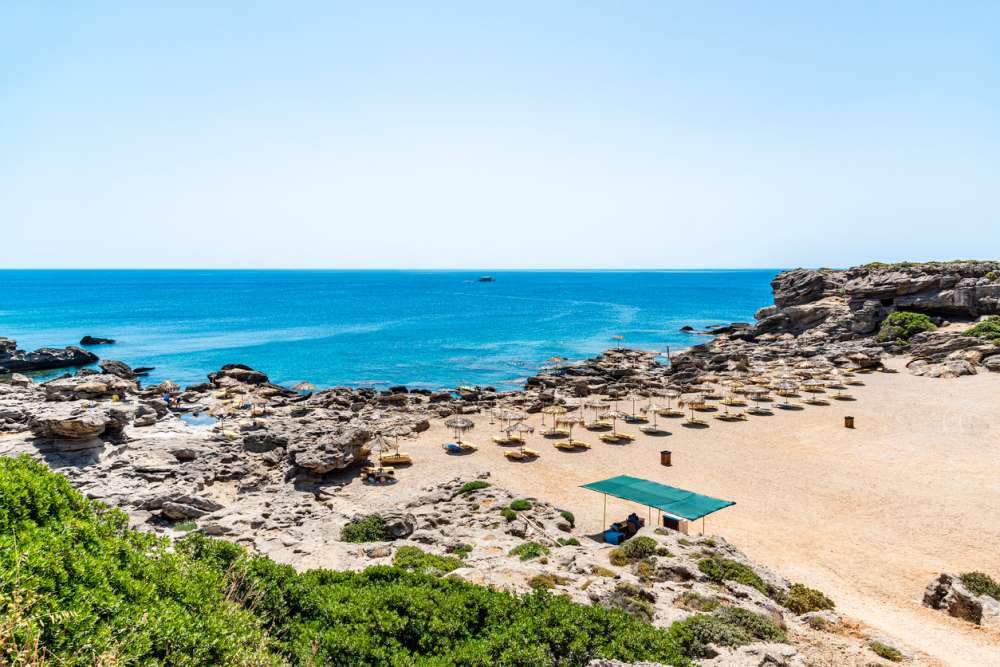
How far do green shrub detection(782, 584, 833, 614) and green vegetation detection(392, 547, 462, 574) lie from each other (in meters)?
9.01

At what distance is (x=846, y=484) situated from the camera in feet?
79.5

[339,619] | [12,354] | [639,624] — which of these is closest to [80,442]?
[339,619]

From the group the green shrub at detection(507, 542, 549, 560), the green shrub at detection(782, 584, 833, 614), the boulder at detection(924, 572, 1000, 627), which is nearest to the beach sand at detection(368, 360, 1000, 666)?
the boulder at detection(924, 572, 1000, 627)

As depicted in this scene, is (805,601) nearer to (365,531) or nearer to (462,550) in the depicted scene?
(462,550)

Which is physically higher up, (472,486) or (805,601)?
(805,601)

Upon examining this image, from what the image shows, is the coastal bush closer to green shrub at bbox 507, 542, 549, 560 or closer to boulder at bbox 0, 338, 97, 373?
green shrub at bbox 507, 542, 549, 560

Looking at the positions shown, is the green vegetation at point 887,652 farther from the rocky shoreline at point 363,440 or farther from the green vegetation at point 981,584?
the green vegetation at point 981,584

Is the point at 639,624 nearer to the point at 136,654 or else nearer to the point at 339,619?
the point at 339,619

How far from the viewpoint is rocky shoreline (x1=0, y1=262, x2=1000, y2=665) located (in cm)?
1440

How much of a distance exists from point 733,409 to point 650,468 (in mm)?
15562

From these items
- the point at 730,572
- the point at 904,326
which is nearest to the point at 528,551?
the point at 730,572

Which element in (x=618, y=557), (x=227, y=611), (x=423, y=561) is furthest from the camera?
(x=618, y=557)

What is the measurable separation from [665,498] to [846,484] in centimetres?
1146

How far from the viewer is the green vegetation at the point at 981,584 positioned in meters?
14.8
